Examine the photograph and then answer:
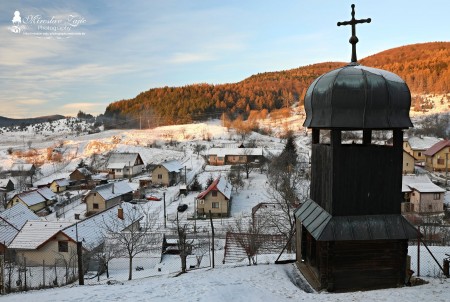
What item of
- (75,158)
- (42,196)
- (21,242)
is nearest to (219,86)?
(75,158)

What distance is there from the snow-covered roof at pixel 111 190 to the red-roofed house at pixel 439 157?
43841 millimetres

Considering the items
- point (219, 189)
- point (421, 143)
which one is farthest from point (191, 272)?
point (421, 143)

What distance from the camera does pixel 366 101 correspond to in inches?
419

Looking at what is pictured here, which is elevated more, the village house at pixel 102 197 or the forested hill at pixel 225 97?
the forested hill at pixel 225 97

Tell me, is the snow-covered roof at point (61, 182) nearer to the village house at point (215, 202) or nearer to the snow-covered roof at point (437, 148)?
the village house at point (215, 202)

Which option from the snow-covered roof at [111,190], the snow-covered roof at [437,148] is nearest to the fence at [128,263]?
the snow-covered roof at [111,190]

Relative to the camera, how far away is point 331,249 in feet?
35.9

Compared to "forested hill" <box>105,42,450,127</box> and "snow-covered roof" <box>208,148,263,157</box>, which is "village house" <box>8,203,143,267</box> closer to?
"snow-covered roof" <box>208,148,263,157</box>

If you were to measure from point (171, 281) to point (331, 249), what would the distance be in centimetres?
530

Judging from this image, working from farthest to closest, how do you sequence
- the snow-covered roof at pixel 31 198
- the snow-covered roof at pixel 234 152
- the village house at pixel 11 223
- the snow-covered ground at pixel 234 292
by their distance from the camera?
the snow-covered roof at pixel 234 152
the snow-covered roof at pixel 31 198
the village house at pixel 11 223
the snow-covered ground at pixel 234 292

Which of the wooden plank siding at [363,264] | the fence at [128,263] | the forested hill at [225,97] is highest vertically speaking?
the forested hill at [225,97]

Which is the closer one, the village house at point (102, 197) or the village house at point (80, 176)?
the village house at point (102, 197)

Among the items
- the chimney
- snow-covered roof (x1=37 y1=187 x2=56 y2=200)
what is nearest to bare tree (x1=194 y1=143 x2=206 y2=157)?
snow-covered roof (x1=37 y1=187 x2=56 y2=200)

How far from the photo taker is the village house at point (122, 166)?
203 ft
